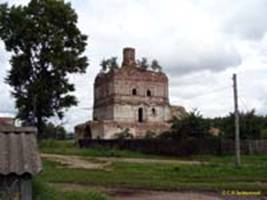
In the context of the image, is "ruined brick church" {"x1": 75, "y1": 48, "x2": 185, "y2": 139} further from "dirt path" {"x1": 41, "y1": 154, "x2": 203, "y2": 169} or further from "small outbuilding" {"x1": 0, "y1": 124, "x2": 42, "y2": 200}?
"small outbuilding" {"x1": 0, "y1": 124, "x2": 42, "y2": 200}

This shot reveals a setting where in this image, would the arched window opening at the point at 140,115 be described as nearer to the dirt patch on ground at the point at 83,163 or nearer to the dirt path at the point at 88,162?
the dirt path at the point at 88,162

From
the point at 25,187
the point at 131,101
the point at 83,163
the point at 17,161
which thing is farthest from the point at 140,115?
the point at 17,161

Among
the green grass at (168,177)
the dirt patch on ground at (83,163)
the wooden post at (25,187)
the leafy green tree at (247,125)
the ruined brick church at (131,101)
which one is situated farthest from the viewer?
the ruined brick church at (131,101)

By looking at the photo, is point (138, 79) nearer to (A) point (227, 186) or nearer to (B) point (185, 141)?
(B) point (185, 141)

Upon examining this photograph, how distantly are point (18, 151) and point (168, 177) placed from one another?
74.4 ft

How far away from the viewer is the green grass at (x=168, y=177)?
24594 millimetres

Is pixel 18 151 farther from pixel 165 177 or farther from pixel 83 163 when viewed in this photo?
pixel 83 163

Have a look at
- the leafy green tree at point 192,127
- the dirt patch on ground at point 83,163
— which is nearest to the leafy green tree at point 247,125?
the leafy green tree at point 192,127

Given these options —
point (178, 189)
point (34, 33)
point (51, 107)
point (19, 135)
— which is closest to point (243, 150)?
point (51, 107)

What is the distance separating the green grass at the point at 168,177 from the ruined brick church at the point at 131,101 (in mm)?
39515

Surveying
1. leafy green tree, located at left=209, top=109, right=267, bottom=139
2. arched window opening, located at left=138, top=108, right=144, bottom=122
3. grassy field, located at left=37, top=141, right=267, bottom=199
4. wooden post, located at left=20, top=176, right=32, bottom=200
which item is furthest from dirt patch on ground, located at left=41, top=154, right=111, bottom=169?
arched window opening, located at left=138, top=108, right=144, bottom=122

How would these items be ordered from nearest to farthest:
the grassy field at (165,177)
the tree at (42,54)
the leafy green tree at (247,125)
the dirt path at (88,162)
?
the grassy field at (165,177)
the dirt path at (88,162)
the tree at (42,54)
the leafy green tree at (247,125)

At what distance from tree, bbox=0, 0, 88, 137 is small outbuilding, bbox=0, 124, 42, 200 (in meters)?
45.7

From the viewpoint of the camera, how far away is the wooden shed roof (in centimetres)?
738
